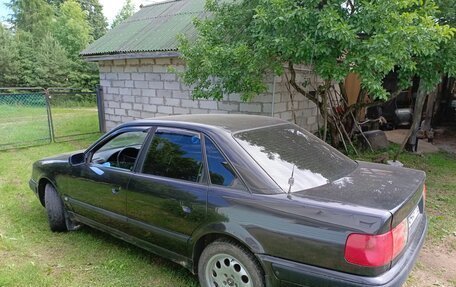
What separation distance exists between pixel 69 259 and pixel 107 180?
3.11ft

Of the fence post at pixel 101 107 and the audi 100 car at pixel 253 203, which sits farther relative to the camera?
the fence post at pixel 101 107

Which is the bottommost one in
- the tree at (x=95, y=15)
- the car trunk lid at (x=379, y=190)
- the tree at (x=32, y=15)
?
the car trunk lid at (x=379, y=190)

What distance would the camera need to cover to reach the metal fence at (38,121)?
959 cm

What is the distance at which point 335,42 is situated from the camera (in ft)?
14.7

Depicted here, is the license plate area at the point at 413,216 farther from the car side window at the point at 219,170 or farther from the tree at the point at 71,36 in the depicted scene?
the tree at the point at 71,36

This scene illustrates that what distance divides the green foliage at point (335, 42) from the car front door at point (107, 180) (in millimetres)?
2215

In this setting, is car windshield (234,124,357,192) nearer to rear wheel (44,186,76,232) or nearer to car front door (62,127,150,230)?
car front door (62,127,150,230)

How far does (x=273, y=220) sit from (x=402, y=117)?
10215mm

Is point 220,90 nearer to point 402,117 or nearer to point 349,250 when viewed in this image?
point 349,250

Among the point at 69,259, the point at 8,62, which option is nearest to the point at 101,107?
the point at 69,259

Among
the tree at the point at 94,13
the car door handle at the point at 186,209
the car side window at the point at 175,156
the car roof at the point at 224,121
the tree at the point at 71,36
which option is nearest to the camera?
the car door handle at the point at 186,209

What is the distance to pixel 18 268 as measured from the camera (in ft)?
10.8

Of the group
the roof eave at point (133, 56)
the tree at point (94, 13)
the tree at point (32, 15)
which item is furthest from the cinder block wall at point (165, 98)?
the tree at point (94, 13)

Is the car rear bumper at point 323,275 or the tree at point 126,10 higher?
the tree at point 126,10
